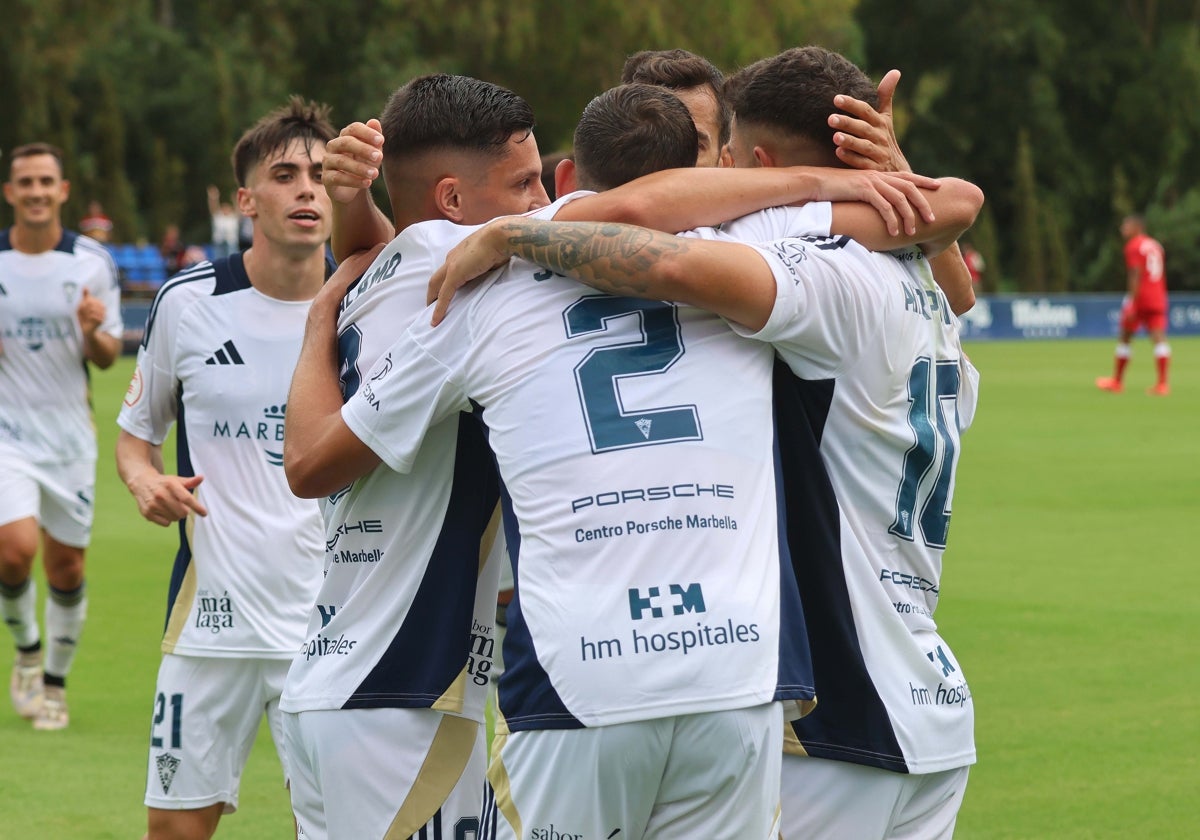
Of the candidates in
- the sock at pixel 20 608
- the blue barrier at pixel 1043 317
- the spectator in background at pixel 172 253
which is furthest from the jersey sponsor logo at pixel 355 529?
the blue barrier at pixel 1043 317

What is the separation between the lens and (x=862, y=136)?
336 centimetres

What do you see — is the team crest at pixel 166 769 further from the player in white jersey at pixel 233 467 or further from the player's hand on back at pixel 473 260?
the player's hand on back at pixel 473 260

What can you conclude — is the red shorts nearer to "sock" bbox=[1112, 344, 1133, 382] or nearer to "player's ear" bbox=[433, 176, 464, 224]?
"sock" bbox=[1112, 344, 1133, 382]

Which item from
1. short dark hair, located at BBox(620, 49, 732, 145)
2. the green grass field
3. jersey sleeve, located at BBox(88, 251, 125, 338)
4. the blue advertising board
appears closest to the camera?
short dark hair, located at BBox(620, 49, 732, 145)

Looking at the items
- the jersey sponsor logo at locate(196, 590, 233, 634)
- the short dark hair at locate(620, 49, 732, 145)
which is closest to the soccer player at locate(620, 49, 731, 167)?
the short dark hair at locate(620, 49, 732, 145)

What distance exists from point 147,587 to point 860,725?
834cm

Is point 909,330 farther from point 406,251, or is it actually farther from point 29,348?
point 29,348

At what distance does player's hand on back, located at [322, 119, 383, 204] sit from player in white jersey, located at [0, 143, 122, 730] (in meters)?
4.45

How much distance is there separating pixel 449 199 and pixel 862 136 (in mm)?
861

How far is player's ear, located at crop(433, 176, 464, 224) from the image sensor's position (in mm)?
3494

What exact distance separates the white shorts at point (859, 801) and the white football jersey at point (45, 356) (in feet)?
19.3

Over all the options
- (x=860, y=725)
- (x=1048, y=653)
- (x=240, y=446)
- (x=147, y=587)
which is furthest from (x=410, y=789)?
(x=147, y=587)

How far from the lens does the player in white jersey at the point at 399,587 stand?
329cm

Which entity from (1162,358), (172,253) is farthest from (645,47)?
(1162,358)
